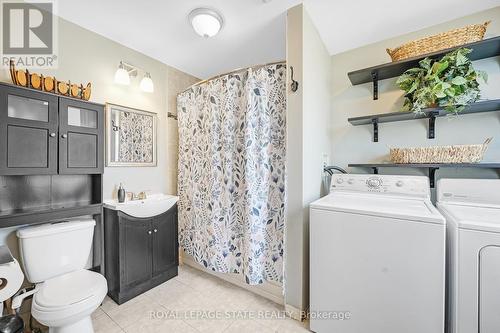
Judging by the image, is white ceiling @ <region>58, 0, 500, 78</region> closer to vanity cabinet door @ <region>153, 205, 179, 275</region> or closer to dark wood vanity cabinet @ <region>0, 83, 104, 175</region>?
dark wood vanity cabinet @ <region>0, 83, 104, 175</region>

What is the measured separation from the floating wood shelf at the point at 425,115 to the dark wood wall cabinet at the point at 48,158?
2.35 m

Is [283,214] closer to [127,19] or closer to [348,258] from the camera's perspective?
[348,258]

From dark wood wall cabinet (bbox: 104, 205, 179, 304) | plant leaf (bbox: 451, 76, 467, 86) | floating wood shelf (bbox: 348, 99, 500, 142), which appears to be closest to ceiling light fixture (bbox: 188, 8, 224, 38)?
floating wood shelf (bbox: 348, 99, 500, 142)

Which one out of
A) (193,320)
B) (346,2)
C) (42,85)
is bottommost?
(193,320)

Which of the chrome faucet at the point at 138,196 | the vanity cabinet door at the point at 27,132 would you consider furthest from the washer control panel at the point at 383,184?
the vanity cabinet door at the point at 27,132

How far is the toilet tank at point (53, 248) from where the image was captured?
1392 mm

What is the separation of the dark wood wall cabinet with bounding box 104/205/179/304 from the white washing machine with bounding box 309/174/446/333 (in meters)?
1.46

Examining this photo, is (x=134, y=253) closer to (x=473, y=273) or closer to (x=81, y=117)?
(x=81, y=117)

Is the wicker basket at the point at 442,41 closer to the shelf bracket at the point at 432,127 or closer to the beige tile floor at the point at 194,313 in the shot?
the shelf bracket at the point at 432,127

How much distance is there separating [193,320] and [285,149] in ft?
5.01

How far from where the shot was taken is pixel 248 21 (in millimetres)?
1783

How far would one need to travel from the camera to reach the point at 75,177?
1.81 meters

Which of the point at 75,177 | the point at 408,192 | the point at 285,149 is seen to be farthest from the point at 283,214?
the point at 75,177

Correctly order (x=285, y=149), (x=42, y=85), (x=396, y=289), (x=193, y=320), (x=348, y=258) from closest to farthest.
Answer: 1. (x=396, y=289)
2. (x=348, y=258)
3. (x=42, y=85)
4. (x=193, y=320)
5. (x=285, y=149)
